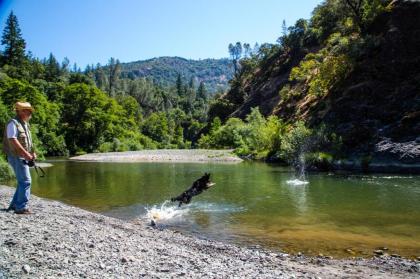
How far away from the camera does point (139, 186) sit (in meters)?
31.9

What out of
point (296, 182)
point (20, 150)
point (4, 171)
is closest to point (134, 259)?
point (20, 150)

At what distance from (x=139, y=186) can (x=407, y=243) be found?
21060 mm

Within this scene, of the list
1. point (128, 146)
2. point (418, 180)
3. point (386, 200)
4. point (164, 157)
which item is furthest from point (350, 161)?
point (128, 146)

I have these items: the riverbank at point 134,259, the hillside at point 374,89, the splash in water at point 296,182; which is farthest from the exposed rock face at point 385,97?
Answer: the riverbank at point 134,259

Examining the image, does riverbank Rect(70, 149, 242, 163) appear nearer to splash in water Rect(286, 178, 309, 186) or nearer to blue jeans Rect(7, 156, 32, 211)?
splash in water Rect(286, 178, 309, 186)

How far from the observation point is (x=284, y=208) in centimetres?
2162

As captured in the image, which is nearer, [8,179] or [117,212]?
[117,212]

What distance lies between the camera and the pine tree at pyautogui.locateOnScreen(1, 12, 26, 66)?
339 feet

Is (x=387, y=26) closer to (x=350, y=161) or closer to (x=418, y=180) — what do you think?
(x=350, y=161)

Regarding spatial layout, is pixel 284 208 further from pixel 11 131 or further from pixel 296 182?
pixel 11 131

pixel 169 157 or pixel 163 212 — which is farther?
pixel 169 157

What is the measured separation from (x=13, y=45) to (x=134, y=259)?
109m

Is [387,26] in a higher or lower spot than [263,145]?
higher

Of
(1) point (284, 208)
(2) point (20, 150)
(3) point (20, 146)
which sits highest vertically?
(3) point (20, 146)
